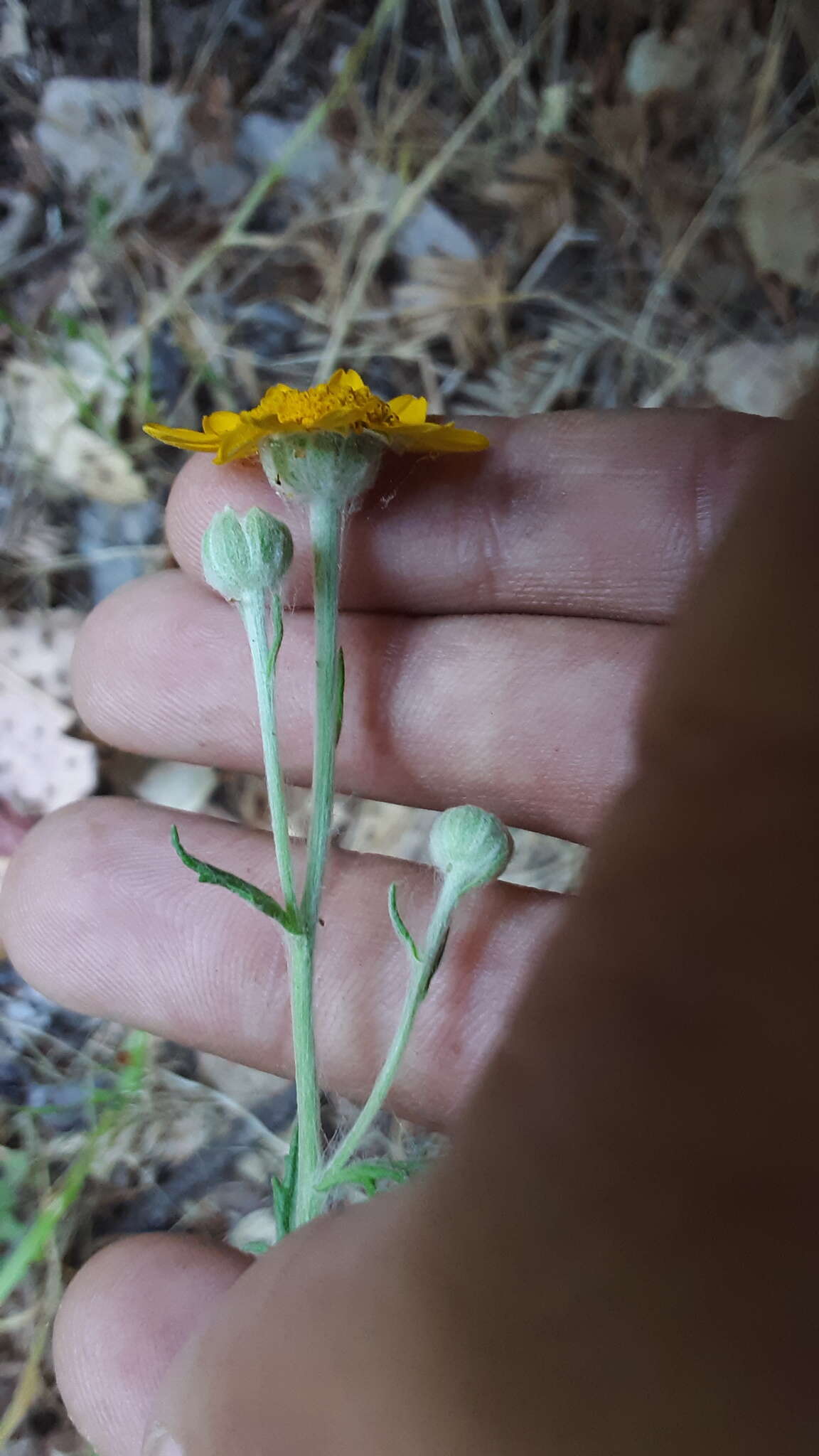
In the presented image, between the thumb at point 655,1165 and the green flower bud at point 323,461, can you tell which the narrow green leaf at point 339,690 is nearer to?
the green flower bud at point 323,461

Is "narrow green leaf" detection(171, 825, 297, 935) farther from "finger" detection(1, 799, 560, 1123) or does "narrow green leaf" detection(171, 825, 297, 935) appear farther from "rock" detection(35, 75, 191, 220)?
"rock" detection(35, 75, 191, 220)

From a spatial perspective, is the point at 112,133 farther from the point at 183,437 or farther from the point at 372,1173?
the point at 372,1173

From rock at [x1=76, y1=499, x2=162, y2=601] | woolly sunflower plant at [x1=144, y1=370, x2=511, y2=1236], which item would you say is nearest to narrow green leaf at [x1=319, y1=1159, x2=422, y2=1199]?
woolly sunflower plant at [x1=144, y1=370, x2=511, y2=1236]

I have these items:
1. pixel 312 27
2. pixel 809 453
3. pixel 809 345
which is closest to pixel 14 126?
pixel 312 27

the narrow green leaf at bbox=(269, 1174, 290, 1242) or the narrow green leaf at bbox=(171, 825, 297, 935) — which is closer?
the narrow green leaf at bbox=(171, 825, 297, 935)

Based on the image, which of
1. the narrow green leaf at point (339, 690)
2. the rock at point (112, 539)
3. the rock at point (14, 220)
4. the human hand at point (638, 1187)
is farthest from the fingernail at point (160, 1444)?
the rock at point (14, 220)

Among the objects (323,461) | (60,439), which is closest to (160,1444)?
(323,461)
